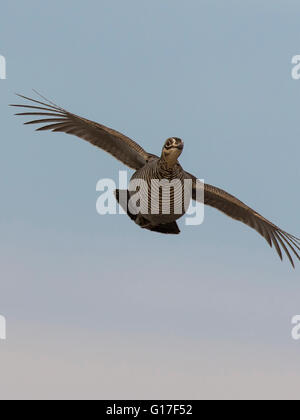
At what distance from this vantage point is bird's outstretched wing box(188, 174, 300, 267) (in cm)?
2509

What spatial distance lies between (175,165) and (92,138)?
10.6 ft

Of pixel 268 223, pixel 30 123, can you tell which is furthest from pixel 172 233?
pixel 30 123

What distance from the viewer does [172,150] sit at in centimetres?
2212

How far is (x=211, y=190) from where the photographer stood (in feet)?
81.5

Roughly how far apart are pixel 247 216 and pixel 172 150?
4.86 meters

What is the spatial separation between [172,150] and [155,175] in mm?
1007

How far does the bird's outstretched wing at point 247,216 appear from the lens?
25.1 metres

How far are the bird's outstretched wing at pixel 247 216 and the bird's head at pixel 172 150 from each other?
2.70 meters

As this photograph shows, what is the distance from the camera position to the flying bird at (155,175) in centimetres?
2269

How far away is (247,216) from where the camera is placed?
25875 mm

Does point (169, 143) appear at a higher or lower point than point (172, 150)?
higher

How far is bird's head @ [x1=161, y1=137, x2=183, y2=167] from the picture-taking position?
22.1 metres

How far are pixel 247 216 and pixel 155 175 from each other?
14.7 ft

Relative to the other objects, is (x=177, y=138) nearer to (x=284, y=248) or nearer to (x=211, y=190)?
(x=211, y=190)
